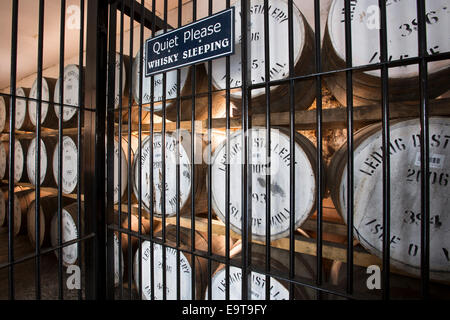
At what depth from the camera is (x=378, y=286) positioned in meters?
0.83

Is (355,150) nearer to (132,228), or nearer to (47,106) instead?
(132,228)

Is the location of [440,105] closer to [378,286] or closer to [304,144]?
[304,144]

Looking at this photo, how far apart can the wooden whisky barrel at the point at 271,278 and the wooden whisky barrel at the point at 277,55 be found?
0.71 meters

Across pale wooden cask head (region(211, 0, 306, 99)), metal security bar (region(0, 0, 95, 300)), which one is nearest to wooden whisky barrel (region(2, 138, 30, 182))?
metal security bar (region(0, 0, 95, 300))

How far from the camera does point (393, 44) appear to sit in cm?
76

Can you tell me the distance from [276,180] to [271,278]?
1.40ft

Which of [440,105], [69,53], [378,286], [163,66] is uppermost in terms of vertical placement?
[69,53]

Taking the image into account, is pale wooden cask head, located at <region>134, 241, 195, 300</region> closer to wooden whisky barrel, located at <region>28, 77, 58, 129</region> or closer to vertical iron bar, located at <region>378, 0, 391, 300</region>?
vertical iron bar, located at <region>378, 0, 391, 300</region>

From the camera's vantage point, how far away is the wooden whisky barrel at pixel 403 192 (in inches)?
27.1

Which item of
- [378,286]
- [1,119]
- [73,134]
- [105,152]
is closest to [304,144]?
[378,286]

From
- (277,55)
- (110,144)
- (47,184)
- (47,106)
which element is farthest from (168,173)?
(47,106)

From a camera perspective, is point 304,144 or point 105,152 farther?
point 105,152

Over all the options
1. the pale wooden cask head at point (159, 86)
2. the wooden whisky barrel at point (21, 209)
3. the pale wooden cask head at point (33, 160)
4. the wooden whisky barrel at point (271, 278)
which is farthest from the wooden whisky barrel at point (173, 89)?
the wooden whisky barrel at point (21, 209)
